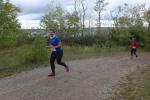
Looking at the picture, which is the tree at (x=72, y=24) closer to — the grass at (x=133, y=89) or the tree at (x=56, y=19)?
the tree at (x=56, y=19)

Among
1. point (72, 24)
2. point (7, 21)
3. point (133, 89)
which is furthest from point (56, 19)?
point (133, 89)

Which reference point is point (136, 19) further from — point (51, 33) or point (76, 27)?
point (51, 33)

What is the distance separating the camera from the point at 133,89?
13320 millimetres

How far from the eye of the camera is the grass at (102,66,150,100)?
11.6 meters

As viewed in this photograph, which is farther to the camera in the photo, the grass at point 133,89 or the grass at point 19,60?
the grass at point 19,60

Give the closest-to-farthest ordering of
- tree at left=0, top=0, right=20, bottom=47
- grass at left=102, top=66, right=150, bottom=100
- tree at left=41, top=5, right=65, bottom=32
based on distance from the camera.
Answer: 1. grass at left=102, top=66, right=150, bottom=100
2. tree at left=0, top=0, right=20, bottom=47
3. tree at left=41, top=5, right=65, bottom=32

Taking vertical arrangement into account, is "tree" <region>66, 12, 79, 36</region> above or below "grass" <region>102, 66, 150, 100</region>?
above

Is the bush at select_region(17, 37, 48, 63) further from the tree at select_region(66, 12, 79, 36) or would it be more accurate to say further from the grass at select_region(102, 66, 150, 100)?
the tree at select_region(66, 12, 79, 36)

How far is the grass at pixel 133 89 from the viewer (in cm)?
1159

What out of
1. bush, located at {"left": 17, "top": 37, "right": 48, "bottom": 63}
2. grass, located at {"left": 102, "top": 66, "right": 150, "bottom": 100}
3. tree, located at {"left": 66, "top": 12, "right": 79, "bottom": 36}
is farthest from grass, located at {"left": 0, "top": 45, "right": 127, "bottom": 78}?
tree, located at {"left": 66, "top": 12, "right": 79, "bottom": 36}

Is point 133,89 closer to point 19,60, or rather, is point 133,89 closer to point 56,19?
point 19,60

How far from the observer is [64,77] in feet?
48.1

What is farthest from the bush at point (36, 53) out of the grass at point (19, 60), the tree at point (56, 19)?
the tree at point (56, 19)

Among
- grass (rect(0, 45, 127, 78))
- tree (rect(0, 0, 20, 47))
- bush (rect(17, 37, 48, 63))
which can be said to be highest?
tree (rect(0, 0, 20, 47))
